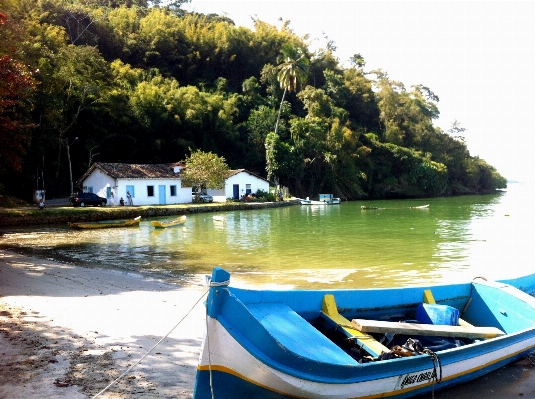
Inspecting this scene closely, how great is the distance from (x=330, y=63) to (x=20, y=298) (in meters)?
65.2

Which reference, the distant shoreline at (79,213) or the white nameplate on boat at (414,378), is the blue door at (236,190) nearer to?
the distant shoreline at (79,213)

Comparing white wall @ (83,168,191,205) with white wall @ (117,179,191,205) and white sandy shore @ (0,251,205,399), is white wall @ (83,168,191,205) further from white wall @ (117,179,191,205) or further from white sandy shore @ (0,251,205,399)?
white sandy shore @ (0,251,205,399)

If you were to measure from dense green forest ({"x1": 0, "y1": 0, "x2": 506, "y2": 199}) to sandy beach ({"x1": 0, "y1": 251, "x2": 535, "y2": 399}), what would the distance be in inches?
958

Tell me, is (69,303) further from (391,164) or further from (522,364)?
(391,164)

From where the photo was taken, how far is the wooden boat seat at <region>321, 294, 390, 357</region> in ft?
17.7

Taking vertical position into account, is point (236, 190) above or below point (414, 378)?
above

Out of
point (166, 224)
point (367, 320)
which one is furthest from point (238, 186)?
point (367, 320)

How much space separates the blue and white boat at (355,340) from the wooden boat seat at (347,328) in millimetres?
13

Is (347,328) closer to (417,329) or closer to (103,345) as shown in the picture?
(417,329)

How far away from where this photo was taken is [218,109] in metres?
51.9

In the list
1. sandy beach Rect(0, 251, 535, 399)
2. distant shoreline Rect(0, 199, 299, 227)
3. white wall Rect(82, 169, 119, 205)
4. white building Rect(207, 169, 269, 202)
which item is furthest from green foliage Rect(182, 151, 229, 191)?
sandy beach Rect(0, 251, 535, 399)

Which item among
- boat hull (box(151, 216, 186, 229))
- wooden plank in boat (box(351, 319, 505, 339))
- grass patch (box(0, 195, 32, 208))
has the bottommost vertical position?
wooden plank in boat (box(351, 319, 505, 339))

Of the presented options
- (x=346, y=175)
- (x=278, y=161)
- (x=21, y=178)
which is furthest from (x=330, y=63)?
(x=21, y=178)

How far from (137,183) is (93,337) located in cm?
3225
